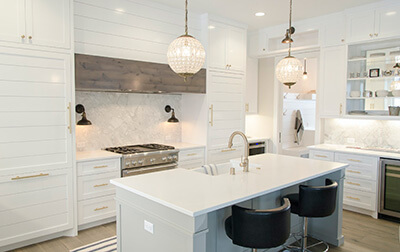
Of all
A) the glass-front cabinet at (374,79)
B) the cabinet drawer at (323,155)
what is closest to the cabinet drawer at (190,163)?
the cabinet drawer at (323,155)

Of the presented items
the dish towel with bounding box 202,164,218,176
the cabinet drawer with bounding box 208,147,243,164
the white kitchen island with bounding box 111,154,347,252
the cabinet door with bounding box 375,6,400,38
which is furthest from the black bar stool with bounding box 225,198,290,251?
the cabinet door with bounding box 375,6,400,38

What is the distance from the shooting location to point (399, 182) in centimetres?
391

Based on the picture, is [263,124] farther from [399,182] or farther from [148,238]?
[148,238]

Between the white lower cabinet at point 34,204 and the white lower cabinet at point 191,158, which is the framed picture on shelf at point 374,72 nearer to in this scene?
the white lower cabinet at point 191,158

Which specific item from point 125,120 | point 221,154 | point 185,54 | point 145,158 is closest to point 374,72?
point 221,154

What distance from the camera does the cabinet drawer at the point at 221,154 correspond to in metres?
4.91

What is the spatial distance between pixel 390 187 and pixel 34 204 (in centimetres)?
431

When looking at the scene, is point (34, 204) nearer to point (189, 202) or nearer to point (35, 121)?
point (35, 121)

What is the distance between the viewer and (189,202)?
191 centimetres

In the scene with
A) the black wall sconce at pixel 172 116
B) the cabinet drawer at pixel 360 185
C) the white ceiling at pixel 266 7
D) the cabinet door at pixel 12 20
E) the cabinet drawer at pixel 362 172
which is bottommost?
the cabinet drawer at pixel 360 185

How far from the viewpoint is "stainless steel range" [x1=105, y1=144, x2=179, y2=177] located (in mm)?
3875

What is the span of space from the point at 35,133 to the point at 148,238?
71.9 inches

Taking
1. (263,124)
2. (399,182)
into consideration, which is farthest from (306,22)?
(399,182)

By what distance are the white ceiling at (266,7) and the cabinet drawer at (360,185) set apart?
8.10ft
